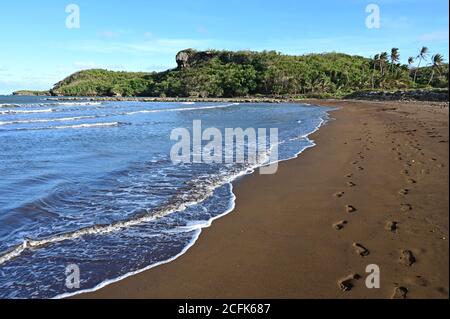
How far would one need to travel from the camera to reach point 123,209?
8094 mm

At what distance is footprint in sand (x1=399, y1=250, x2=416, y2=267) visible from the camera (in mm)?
4805

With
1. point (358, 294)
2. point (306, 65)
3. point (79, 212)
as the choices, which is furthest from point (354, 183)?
point (306, 65)

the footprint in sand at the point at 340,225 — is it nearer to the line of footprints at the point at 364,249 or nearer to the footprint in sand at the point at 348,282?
the line of footprints at the point at 364,249

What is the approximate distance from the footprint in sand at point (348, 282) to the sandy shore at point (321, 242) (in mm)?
32

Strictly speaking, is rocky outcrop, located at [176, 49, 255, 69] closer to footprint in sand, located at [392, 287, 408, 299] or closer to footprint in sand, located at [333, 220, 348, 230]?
footprint in sand, located at [333, 220, 348, 230]

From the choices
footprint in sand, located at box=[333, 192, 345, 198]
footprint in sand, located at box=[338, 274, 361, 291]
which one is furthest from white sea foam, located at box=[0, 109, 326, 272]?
footprint in sand, located at box=[338, 274, 361, 291]

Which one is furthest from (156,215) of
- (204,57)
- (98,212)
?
(204,57)

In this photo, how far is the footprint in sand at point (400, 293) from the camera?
13.1ft

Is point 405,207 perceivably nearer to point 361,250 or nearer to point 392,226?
point 392,226

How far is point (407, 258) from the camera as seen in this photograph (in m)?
4.95

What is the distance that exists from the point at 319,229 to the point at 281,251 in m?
1.08

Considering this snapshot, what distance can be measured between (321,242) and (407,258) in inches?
49.3

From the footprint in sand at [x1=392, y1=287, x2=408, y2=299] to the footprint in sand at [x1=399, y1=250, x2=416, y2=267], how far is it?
680 millimetres

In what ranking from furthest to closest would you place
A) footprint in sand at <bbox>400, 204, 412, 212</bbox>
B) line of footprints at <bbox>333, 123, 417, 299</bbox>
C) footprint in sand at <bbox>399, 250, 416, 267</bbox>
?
footprint in sand at <bbox>400, 204, 412, 212</bbox>
footprint in sand at <bbox>399, 250, 416, 267</bbox>
line of footprints at <bbox>333, 123, 417, 299</bbox>
